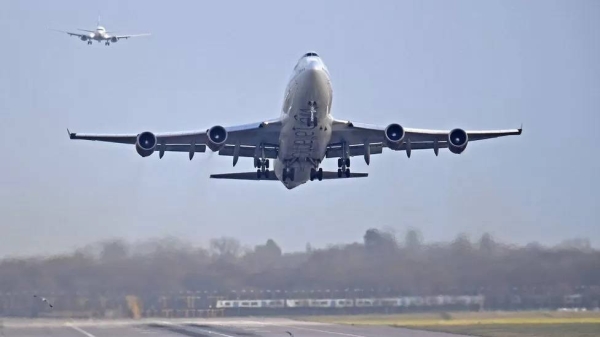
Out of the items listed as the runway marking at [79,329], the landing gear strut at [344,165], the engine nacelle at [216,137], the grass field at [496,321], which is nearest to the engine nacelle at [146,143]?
the engine nacelle at [216,137]

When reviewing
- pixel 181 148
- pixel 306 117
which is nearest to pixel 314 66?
pixel 306 117

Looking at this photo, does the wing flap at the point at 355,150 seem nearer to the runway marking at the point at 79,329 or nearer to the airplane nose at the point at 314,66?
the airplane nose at the point at 314,66

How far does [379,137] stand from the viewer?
4625 centimetres

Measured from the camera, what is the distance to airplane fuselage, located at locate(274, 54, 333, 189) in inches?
1612

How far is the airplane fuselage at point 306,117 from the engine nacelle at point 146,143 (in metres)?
5.71

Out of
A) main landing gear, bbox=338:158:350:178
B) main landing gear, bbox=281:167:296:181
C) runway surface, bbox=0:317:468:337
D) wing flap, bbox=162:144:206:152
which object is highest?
wing flap, bbox=162:144:206:152

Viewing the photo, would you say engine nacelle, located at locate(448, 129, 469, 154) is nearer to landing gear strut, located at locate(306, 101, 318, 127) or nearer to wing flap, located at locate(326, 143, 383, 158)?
wing flap, located at locate(326, 143, 383, 158)

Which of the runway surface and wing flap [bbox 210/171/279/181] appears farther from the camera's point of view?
wing flap [bbox 210/171/279/181]

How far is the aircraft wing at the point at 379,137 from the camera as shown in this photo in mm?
44834

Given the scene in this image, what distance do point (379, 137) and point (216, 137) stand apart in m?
7.89

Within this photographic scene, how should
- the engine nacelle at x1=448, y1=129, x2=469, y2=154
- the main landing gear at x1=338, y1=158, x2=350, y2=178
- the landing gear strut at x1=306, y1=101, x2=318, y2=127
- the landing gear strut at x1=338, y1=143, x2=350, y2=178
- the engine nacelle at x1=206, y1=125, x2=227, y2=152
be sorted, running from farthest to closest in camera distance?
the main landing gear at x1=338, y1=158, x2=350, y2=178
the landing gear strut at x1=338, y1=143, x2=350, y2=178
the engine nacelle at x1=448, y1=129, x2=469, y2=154
the engine nacelle at x1=206, y1=125, x2=227, y2=152
the landing gear strut at x1=306, y1=101, x2=318, y2=127

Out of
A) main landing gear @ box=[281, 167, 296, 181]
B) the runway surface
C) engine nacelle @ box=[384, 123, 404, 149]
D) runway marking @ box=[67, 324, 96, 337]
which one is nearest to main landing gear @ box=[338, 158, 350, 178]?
main landing gear @ box=[281, 167, 296, 181]

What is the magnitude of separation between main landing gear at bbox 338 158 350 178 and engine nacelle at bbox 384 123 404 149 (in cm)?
408

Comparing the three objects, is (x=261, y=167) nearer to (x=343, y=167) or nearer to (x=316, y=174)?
(x=316, y=174)
